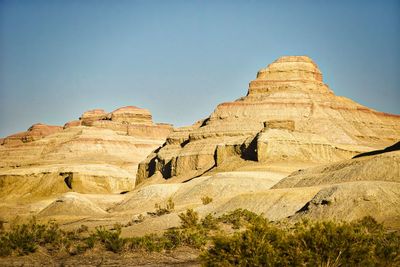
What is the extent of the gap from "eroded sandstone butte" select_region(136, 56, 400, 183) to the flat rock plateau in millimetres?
221

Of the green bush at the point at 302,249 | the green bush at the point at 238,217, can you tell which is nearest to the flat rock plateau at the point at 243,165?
the green bush at the point at 238,217

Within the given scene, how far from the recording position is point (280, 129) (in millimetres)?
83625

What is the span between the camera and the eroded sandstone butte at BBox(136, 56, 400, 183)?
267ft

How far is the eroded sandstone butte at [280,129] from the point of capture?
3206 inches

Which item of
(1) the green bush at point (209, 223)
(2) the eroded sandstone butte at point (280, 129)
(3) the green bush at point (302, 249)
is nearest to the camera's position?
(3) the green bush at point (302, 249)

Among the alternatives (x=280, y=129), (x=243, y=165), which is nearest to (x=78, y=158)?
(x=280, y=129)

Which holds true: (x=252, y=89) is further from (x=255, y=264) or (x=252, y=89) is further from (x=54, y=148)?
(x=255, y=264)

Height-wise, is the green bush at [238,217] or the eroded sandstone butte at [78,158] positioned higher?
the eroded sandstone butte at [78,158]

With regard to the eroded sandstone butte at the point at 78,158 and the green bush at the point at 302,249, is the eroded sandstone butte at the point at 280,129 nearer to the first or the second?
the eroded sandstone butte at the point at 78,158

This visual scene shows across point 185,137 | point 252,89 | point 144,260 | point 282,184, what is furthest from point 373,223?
point 252,89

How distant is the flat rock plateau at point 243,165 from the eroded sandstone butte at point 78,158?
0.29 metres

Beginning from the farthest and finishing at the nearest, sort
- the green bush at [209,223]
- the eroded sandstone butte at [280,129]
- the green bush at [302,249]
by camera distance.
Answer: the eroded sandstone butte at [280,129]
the green bush at [209,223]
the green bush at [302,249]

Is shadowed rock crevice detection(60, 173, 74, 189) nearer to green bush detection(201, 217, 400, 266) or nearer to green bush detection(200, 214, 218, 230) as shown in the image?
green bush detection(200, 214, 218, 230)

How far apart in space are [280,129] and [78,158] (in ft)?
200
